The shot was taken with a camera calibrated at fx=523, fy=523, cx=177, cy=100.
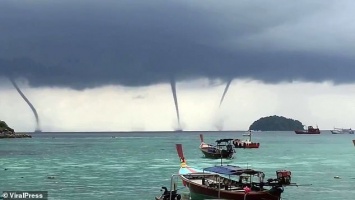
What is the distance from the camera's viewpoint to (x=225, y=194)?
46.0 meters

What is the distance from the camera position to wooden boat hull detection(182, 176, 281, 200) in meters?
44.0

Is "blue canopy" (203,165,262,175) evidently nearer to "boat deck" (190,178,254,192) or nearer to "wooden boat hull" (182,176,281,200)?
"boat deck" (190,178,254,192)

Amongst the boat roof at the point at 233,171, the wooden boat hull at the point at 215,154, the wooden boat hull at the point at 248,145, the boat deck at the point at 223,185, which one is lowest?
the boat deck at the point at 223,185

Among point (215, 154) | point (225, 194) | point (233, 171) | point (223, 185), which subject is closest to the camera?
point (225, 194)

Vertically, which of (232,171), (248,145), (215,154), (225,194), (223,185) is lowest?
(225,194)

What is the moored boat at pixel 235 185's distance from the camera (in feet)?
145

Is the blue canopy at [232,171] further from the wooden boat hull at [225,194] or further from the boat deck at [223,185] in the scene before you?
the wooden boat hull at [225,194]

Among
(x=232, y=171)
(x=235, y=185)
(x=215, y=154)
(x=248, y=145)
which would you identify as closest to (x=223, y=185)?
(x=235, y=185)

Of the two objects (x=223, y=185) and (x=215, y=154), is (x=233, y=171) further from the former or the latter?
(x=215, y=154)

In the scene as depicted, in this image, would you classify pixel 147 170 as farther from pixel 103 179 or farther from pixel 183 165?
pixel 183 165

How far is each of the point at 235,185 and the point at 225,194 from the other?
3.40 m

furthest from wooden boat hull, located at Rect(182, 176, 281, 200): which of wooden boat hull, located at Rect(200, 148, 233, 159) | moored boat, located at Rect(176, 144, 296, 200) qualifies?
wooden boat hull, located at Rect(200, 148, 233, 159)

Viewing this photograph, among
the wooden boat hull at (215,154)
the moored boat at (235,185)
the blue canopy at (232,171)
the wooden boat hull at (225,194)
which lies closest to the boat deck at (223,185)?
the moored boat at (235,185)

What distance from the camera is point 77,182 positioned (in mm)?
70750
